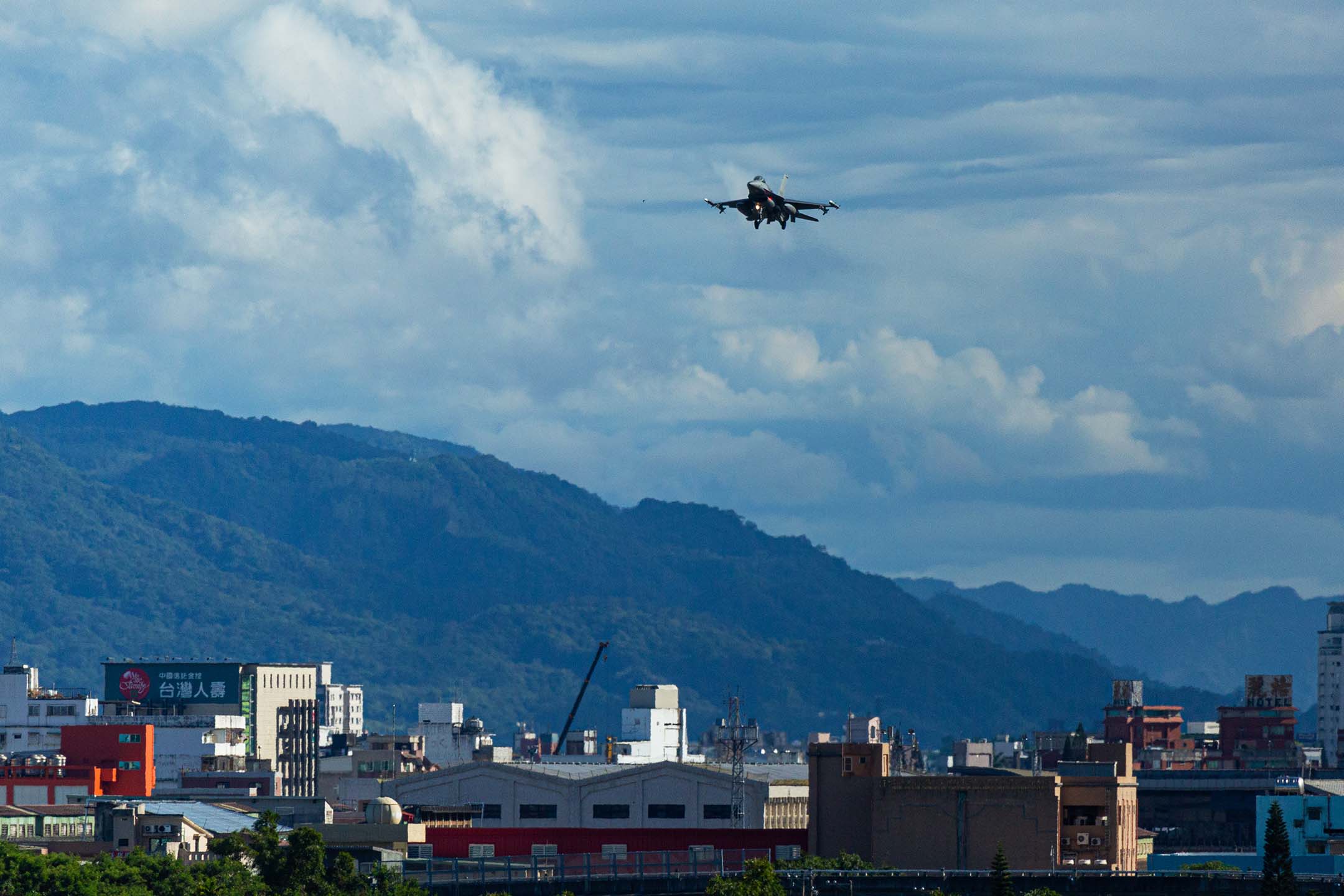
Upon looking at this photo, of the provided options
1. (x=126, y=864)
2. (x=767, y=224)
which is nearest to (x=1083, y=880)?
(x=767, y=224)

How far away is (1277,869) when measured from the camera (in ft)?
533

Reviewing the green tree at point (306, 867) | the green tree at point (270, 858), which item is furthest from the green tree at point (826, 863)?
the green tree at point (270, 858)

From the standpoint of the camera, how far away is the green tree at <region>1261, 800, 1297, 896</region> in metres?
157

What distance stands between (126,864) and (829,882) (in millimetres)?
50780

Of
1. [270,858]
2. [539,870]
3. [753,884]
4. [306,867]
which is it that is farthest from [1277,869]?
[270,858]

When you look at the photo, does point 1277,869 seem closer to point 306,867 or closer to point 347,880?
point 347,880

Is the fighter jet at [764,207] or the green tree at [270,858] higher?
the fighter jet at [764,207]

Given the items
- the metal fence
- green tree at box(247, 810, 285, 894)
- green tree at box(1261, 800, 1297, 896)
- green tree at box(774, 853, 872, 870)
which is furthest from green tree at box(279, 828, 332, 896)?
green tree at box(1261, 800, 1297, 896)

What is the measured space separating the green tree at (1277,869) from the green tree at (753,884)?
30560 millimetres

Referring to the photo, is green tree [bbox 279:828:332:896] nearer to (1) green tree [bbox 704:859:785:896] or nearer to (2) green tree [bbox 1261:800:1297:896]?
(1) green tree [bbox 704:859:785:896]

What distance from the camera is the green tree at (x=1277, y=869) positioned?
157 metres

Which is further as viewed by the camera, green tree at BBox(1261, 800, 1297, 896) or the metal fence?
the metal fence

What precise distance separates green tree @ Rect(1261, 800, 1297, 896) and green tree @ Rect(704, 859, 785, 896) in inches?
1203

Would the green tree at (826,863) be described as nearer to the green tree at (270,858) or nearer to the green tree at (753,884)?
the green tree at (753,884)
